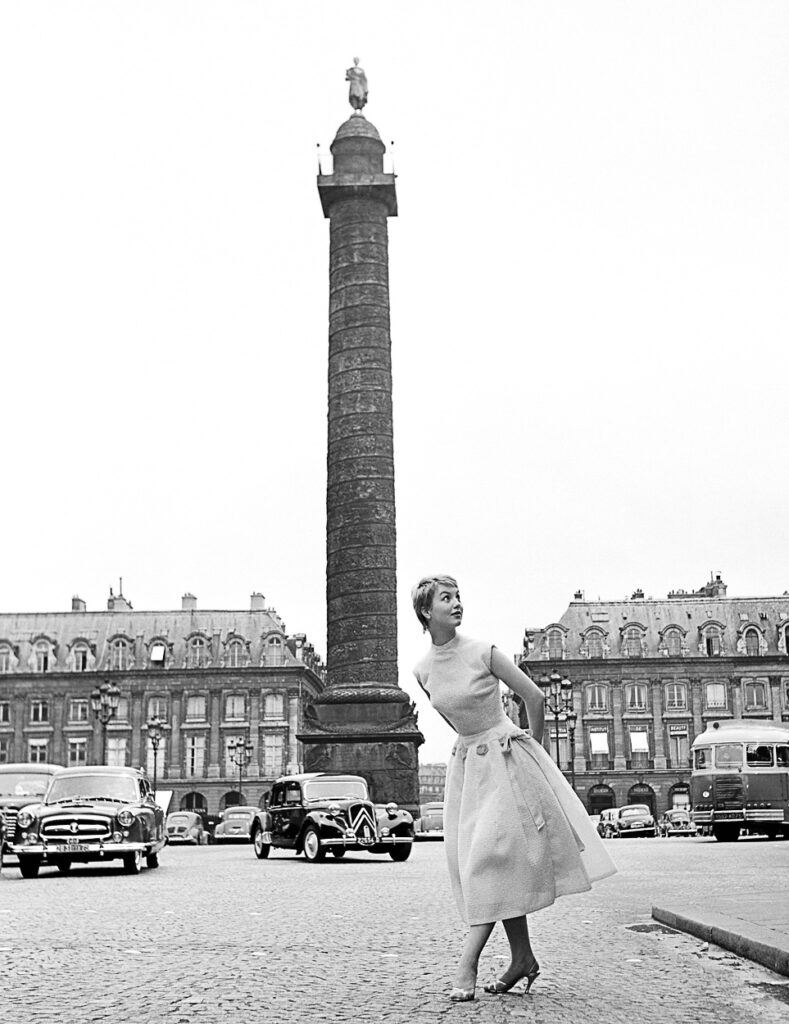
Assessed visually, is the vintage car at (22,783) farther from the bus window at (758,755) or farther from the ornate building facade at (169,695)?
the ornate building facade at (169,695)

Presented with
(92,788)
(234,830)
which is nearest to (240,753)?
(234,830)

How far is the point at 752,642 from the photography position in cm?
7100

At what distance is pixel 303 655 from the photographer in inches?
3034

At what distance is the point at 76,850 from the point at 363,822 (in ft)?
16.1

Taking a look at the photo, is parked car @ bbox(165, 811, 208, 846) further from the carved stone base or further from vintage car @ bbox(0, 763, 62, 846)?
vintage car @ bbox(0, 763, 62, 846)

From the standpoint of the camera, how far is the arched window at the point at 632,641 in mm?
70625

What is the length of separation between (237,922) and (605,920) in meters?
2.21

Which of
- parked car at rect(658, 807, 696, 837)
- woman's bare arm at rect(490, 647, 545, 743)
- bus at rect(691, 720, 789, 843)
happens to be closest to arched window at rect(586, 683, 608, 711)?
parked car at rect(658, 807, 696, 837)

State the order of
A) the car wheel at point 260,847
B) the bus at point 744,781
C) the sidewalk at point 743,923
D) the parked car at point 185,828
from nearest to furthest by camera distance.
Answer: the sidewalk at point 743,923 → the car wheel at point 260,847 → the bus at point 744,781 → the parked car at point 185,828

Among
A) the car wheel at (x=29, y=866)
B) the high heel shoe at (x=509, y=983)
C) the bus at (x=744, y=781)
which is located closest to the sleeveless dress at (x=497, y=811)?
the high heel shoe at (x=509, y=983)

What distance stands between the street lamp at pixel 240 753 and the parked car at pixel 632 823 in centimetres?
2577

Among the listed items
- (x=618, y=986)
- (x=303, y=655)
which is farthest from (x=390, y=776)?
(x=303, y=655)

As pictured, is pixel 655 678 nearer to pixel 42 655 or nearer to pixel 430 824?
pixel 42 655

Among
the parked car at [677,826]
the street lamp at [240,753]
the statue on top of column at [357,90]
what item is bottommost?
the parked car at [677,826]
